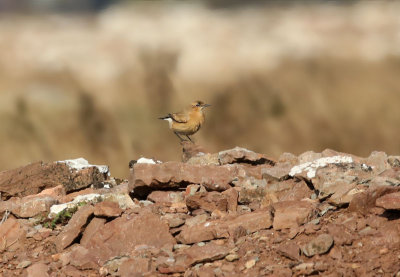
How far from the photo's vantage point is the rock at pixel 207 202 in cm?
791

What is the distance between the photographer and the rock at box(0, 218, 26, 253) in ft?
26.4

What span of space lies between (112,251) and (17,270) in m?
1.14

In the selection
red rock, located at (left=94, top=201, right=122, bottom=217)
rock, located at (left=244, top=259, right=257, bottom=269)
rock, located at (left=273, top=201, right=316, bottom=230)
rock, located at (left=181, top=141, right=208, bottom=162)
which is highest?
rock, located at (left=181, top=141, right=208, bottom=162)

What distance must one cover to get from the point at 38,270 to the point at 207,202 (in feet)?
7.11

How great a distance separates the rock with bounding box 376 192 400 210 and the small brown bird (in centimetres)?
504

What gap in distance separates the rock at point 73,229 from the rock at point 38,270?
1.47 ft

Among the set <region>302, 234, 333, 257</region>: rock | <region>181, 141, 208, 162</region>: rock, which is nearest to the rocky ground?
<region>302, 234, 333, 257</region>: rock

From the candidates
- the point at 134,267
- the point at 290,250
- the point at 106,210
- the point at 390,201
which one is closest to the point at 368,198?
the point at 390,201

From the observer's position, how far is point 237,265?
6438 millimetres

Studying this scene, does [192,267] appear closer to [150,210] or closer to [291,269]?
[291,269]

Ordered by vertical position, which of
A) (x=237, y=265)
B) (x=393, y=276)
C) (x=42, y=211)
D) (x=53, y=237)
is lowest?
(x=393, y=276)

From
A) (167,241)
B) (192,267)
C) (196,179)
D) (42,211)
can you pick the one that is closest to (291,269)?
(192,267)

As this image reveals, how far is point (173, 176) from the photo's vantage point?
8.60 meters

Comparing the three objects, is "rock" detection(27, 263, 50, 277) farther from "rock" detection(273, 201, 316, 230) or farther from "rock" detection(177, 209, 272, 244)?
"rock" detection(273, 201, 316, 230)
